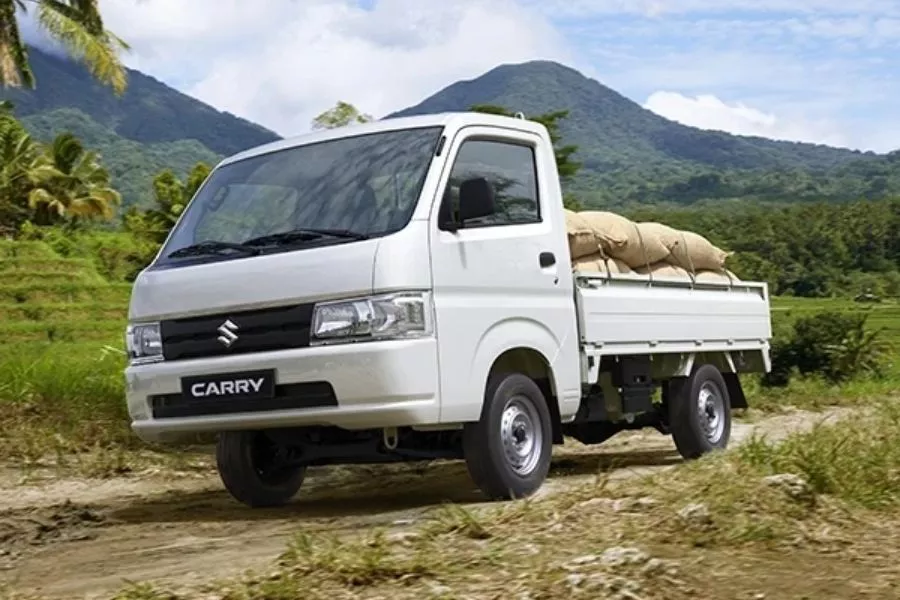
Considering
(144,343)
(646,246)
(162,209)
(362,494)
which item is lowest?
(362,494)

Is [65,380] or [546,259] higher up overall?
[546,259]

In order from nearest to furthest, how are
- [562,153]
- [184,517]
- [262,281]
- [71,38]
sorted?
[262,281], [184,517], [71,38], [562,153]

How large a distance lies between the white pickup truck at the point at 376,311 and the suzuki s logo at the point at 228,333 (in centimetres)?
1

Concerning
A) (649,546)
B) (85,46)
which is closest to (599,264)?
(649,546)

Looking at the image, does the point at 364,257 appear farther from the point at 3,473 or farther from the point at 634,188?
the point at 634,188

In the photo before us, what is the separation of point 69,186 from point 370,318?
56.9 metres

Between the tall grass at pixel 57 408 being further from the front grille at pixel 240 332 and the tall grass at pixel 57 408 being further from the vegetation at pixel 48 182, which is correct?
the vegetation at pixel 48 182

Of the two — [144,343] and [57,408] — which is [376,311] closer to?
[144,343]

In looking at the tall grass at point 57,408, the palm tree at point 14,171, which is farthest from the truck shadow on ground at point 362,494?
the palm tree at point 14,171

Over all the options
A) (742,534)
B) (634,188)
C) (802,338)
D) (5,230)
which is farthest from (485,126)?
(634,188)

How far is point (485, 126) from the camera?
730 cm

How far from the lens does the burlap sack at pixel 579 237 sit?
8.19 metres

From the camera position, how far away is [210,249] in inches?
272

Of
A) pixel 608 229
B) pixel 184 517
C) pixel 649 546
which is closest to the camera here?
pixel 649 546
